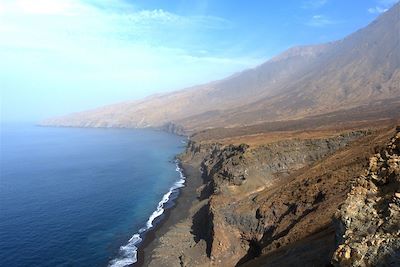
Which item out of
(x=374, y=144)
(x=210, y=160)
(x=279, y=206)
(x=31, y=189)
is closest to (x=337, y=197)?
(x=279, y=206)

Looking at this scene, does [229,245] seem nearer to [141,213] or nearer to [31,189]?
[141,213]

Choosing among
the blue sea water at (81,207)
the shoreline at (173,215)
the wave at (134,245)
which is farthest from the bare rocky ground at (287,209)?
the blue sea water at (81,207)

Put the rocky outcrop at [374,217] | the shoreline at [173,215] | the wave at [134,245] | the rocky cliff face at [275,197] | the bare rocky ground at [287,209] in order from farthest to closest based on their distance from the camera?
the shoreline at [173,215], the wave at [134,245], the rocky cliff face at [275,197], the bare rocky ground at [287,209], the rocky outcrop at [374,217]

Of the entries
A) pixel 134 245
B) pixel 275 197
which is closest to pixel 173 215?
pixel 134 245

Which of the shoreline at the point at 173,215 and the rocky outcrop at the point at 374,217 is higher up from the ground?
the rocky outcrop at the point at 374,217

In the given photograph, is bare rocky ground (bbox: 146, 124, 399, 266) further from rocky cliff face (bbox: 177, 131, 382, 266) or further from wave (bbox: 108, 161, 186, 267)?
wave (bbox: 108, 161, 186, 267)

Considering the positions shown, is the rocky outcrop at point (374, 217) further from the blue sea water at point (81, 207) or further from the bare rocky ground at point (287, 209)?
the blue sea water at point (81, 207)

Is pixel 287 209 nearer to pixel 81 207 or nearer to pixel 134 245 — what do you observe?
pixel 134 245
